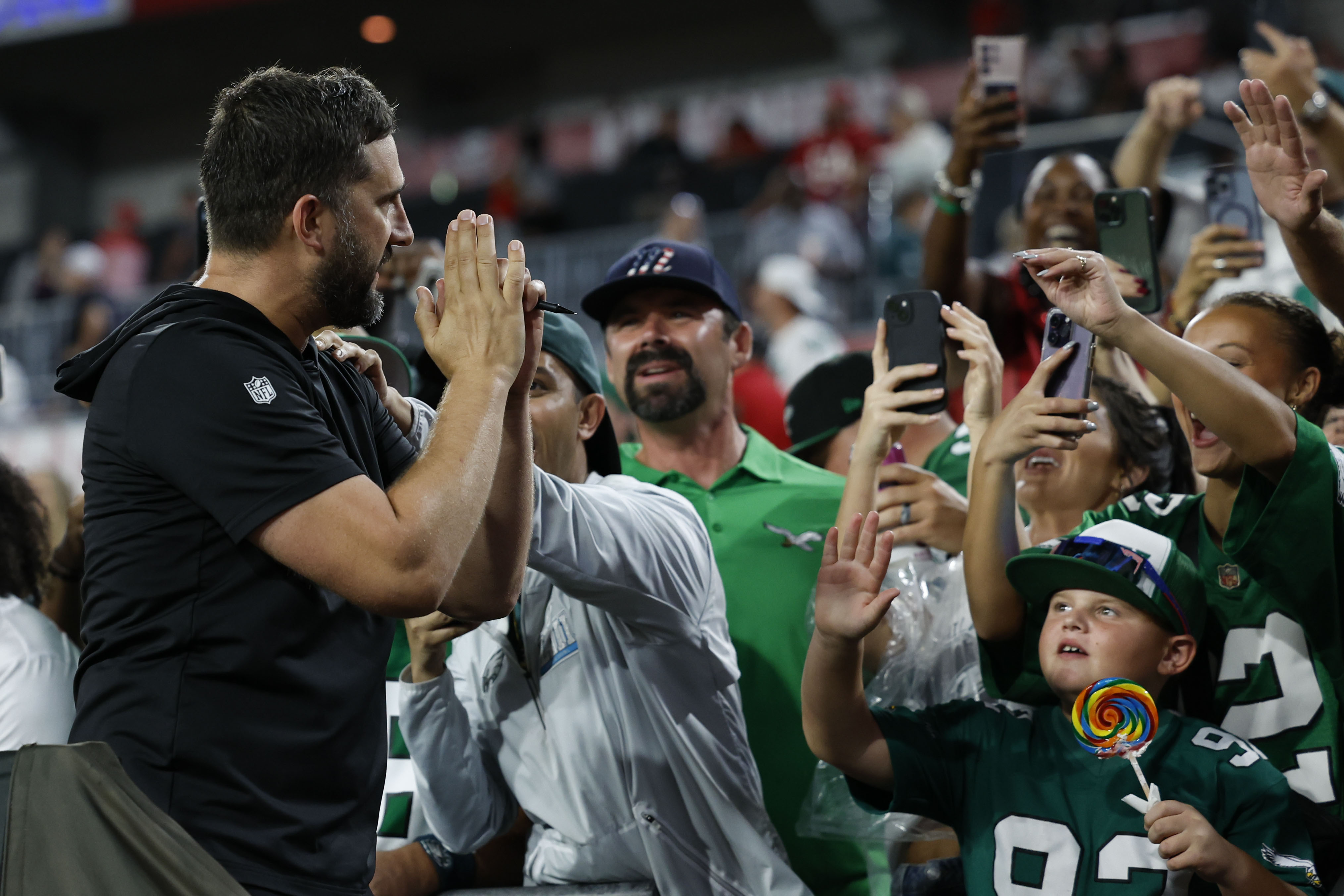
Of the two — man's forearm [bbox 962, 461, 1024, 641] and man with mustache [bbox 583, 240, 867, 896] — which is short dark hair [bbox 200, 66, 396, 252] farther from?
man with mustache [bbox 583, 240, 867, 896]

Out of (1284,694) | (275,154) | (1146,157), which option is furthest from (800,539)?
(1146,157)

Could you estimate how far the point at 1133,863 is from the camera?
239 centimetres

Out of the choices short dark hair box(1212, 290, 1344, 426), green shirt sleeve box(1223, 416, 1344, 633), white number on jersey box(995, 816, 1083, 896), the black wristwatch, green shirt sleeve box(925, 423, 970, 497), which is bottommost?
the black wristwatch

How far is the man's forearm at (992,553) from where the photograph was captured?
2646 mm

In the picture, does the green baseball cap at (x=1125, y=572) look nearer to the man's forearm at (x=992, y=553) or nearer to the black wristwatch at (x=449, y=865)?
the man's forearm at (x=992, y=553)

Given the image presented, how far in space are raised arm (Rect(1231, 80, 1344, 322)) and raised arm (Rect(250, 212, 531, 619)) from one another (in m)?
1.55

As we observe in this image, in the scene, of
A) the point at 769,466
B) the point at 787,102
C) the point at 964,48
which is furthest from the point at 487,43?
the point at 769,466

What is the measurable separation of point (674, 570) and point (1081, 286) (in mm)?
903

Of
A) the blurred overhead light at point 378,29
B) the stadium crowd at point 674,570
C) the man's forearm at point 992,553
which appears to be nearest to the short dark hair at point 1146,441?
the stadium crowd at point 674,570

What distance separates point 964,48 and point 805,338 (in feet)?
27.5

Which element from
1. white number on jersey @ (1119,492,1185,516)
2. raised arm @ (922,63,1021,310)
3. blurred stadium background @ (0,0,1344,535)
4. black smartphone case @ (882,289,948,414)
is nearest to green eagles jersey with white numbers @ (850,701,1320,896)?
white number on jersey @ (1119,492,1185,516)

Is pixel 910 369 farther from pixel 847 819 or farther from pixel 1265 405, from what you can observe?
pixel 847 819

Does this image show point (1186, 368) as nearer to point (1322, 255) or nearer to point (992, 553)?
point (992, 553)

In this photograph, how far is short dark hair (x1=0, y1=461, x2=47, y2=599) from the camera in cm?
325
